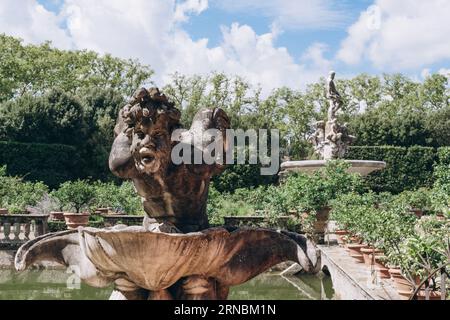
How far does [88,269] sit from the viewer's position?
3770 mm

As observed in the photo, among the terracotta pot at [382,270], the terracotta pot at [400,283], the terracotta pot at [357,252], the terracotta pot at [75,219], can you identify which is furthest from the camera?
the terracotta pot at [75,219]

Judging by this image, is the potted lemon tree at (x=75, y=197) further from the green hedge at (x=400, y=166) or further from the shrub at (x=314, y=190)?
the green hedge at (x=400, y=166)

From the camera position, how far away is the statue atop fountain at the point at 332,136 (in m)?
Result: 20.7

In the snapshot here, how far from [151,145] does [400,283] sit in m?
5.52

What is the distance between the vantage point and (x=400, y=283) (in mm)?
8023

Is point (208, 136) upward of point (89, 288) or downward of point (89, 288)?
upward

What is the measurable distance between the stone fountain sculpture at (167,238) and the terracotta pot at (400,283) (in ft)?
14.8

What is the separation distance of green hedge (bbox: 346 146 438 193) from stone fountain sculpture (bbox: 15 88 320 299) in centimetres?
2743

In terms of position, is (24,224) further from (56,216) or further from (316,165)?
(316,165)

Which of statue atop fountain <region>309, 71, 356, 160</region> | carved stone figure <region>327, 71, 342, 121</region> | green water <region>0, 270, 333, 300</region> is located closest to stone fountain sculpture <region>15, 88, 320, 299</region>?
green water <region>0, 270, 333, 300</region>

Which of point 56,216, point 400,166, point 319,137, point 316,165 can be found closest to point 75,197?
point 56,216

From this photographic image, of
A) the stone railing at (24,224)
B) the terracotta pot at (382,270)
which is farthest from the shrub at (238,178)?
the terracotta pot at (382,270)

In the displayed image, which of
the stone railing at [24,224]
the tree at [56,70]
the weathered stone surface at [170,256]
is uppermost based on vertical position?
the tree at [56,70]

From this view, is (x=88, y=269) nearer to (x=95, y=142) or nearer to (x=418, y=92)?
(x=95, y=142)
